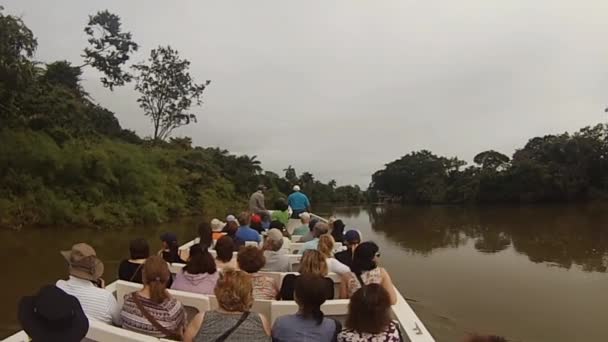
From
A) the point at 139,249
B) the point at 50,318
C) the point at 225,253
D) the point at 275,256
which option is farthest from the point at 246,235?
the point at 50,318

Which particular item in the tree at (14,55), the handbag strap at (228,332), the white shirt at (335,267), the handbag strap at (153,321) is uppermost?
the tree at (14,55)

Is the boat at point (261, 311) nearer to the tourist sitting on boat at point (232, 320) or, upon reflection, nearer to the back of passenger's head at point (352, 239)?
the tourist sitting on boat at point (232, 320)

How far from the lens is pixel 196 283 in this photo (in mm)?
3502

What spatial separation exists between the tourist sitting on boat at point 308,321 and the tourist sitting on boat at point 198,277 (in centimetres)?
112

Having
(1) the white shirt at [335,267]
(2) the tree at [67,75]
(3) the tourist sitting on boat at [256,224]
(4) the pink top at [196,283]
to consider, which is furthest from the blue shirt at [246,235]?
(2) the tree at [67,75]

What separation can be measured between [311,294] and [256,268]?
3.15 ft

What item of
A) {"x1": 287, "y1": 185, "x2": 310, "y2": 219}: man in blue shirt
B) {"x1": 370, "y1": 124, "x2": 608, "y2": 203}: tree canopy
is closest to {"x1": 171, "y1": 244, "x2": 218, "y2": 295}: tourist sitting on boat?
{"x1": 287, "y1": 185, "x2": 310, "y2": 219}: man in blue shirt

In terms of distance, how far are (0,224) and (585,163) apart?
1594 inches

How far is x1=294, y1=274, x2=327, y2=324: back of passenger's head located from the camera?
2455 mm

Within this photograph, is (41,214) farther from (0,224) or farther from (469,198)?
(469,198)

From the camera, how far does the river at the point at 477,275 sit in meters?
5.95

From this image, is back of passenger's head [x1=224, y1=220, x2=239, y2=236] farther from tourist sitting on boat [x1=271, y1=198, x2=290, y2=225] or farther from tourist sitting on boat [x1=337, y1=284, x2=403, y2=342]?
tourist sitting on boat [x1=337, y1=284, x2=403, y2=342]

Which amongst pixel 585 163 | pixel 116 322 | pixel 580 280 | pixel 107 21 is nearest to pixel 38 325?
pixel 116 322

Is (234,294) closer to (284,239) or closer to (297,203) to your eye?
(284,239)
